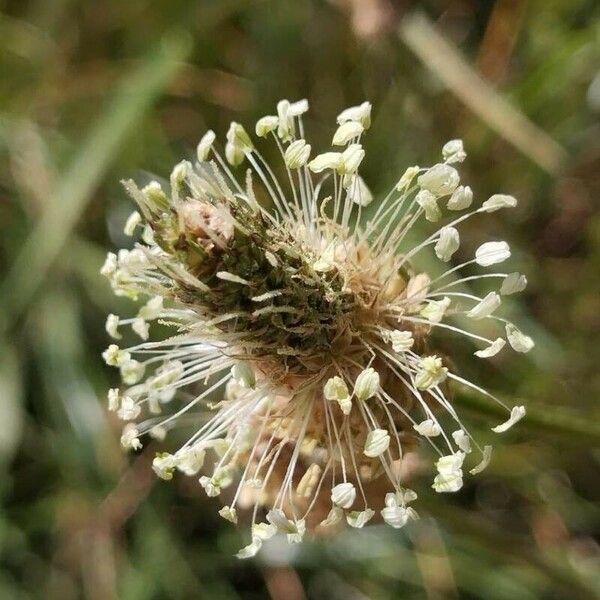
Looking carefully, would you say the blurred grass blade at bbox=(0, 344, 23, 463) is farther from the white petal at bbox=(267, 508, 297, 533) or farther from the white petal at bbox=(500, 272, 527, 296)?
the white petal at bbox=(500, 272, 527, 296)

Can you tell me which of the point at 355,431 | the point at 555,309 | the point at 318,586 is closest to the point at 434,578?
the point at 318,586

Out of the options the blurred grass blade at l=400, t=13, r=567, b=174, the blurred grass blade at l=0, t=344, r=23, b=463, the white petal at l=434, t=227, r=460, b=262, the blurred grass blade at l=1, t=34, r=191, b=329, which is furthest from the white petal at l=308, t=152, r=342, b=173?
the blurred grass blade at l=0, t=344, r=23, b=463

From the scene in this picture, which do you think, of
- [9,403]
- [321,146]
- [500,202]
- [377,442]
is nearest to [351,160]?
[500,202]

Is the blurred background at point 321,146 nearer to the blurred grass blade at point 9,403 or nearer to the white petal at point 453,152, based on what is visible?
the blurred grass blade at point 9,403

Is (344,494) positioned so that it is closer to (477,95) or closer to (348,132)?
(348,132)

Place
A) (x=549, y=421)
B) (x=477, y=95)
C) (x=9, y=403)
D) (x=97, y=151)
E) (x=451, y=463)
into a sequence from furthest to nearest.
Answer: (x=9, y=403) → (x=97, y=151) → (x=477, y=95) → (x=549, y=421) → (x=451, y=463)

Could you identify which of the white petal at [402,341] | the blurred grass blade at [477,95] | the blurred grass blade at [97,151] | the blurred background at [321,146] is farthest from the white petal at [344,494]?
the blurred grass blade at [97,151]
